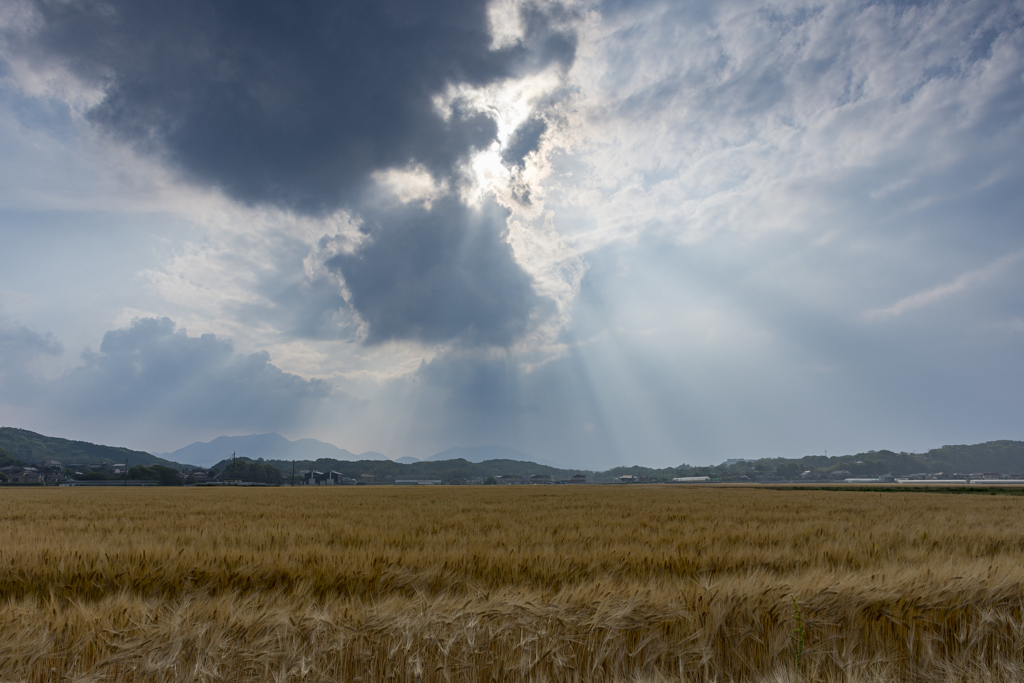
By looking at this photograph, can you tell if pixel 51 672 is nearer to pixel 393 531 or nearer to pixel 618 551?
pixel 618 551

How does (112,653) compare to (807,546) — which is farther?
(807,546)

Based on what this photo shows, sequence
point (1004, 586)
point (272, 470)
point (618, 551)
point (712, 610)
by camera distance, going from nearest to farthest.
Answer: point (712, 610)
point (1004, 586)
point (618, 551)
point (272, 470)

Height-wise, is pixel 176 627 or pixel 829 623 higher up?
pixel 176 627

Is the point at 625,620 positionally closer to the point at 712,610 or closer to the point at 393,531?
the point at 712,610

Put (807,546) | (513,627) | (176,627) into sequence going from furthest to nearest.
Result: 1. (807,546)
2. (513,627)
3. (176,627)

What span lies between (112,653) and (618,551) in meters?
5.66

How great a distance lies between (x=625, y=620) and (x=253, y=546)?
639cm

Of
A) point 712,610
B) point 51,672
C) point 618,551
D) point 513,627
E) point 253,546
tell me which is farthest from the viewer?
point 253,546

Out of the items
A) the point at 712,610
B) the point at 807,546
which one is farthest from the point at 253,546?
the point at 807,546

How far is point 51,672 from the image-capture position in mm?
2775

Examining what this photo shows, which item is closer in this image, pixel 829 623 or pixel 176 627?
pixel 176 627

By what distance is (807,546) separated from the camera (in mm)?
7906

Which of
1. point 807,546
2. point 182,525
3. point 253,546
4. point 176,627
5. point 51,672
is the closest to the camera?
point 51,672

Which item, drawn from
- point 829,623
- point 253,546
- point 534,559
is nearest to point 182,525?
point 253,546
